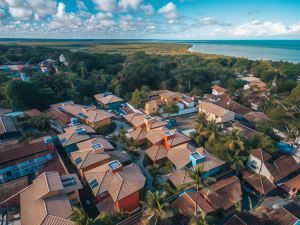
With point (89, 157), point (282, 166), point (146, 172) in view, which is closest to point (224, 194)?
point (146, 172)

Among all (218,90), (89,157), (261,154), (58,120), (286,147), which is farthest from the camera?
(218,90)

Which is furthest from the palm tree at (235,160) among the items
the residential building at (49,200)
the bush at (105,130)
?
the bush at (105,130)

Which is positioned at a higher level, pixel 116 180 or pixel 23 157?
pixel 116 180

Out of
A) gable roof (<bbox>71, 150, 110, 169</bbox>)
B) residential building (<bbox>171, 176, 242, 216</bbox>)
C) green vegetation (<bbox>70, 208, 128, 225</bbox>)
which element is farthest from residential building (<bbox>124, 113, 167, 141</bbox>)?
green vegetation (<bbox>70, 208, 128, 225</bbox>)

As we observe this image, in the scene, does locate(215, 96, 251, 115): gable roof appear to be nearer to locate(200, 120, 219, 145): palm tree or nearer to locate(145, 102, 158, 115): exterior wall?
locate(145, 102, 158, 115): exterior wall

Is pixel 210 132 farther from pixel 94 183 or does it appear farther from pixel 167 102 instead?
pixel 167 102

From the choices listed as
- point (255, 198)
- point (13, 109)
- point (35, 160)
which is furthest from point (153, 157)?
point (13, 109)
